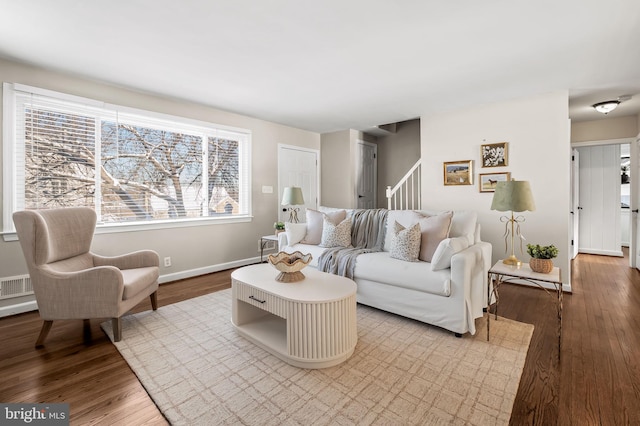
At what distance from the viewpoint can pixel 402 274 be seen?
8.64 feet

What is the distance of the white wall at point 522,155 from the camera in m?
3.58

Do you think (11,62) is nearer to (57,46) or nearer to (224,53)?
(57,46)

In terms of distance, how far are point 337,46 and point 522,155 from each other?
9.31ft

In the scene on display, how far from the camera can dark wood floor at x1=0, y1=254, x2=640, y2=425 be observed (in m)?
1.55

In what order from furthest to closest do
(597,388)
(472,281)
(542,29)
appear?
1. (472,281)
2. (542,29)
3. (597,388)

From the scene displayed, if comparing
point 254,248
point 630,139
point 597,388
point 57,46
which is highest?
point 57,46

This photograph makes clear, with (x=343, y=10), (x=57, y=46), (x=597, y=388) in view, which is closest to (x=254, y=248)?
(x=57, y=46)

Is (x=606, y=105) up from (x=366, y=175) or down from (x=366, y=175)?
up

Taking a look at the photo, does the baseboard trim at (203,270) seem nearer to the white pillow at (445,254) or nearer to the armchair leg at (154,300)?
the armchair leg at (154,300)

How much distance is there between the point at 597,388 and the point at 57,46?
15.0ft

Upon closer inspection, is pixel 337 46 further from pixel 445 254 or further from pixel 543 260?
pixel 543 260

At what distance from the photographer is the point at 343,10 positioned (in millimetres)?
2020

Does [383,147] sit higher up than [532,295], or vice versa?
[383,147]

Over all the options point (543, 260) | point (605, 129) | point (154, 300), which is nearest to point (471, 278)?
point (543, 260)
